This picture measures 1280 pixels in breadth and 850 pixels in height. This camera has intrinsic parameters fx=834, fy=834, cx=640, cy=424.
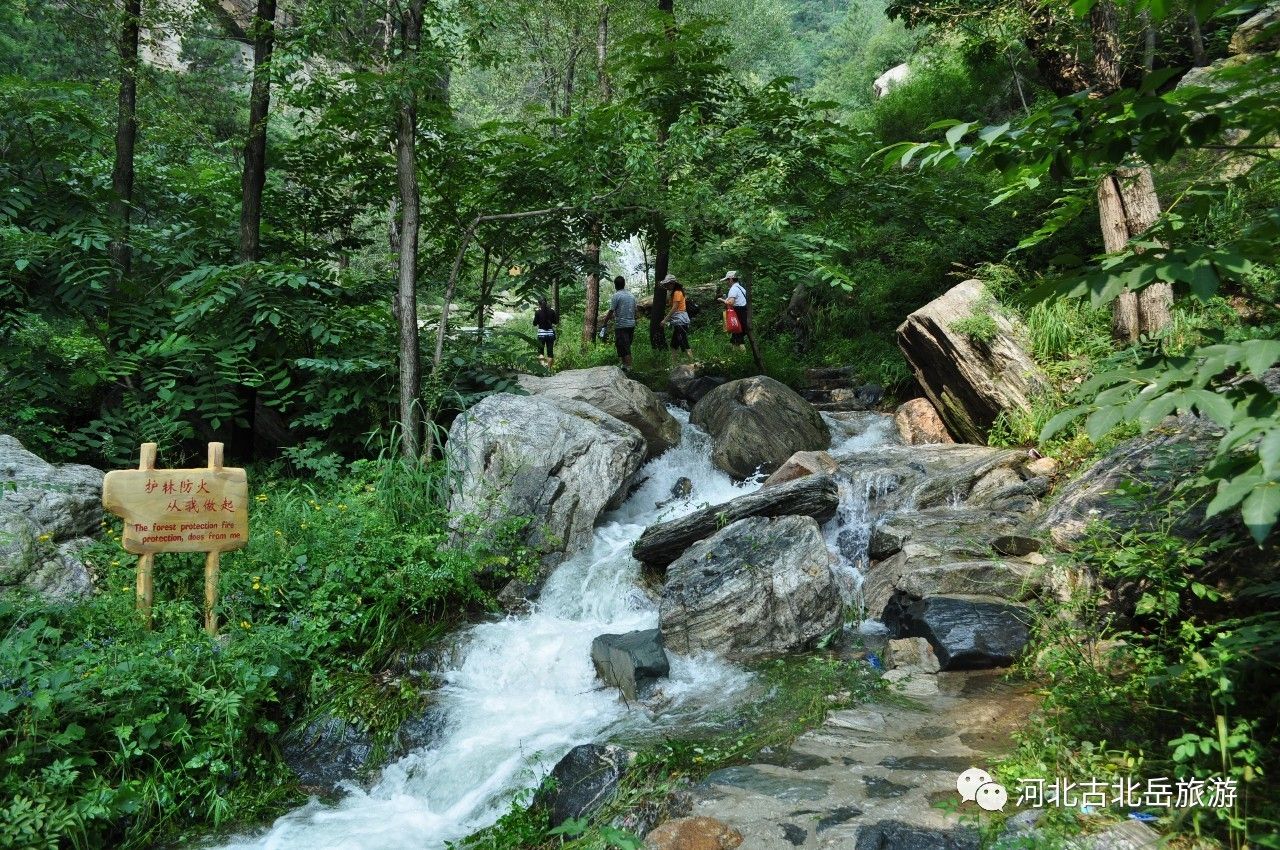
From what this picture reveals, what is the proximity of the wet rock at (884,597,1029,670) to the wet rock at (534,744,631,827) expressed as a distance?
2.69 metres

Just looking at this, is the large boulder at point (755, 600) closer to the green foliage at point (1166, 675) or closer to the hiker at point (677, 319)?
the green foliage at point (1166, 675)

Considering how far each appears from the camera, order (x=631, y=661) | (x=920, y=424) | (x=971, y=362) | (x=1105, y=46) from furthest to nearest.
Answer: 1. (x=920, y=424)
2. (x=971, y=362)
3. (x=1105, y=46)
4. (x=631, y=661)

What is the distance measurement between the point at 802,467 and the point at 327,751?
19.9ft

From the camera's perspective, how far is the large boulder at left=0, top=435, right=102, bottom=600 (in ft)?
20.5

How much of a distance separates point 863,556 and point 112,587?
6.76 m

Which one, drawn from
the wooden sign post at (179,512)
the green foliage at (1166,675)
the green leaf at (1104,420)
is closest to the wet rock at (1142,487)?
the green foliage at (1166,675)

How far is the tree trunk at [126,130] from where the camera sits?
8.89m

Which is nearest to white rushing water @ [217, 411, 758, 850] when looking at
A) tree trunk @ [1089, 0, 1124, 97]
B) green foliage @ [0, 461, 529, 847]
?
green foliage @ [0, 461, 529, 847]

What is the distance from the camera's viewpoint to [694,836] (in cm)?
402

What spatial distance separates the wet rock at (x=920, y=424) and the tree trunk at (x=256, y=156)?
892 cm

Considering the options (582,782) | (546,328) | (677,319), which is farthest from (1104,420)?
(546,328)

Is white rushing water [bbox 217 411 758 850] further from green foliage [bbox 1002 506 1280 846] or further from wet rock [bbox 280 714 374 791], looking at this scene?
green foliage [bbox 1002 506 1280 846]

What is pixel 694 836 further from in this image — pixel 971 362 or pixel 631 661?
pixel 971 362

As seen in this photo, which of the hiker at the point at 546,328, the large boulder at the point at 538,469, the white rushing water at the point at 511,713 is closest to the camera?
the white rushing water at the point at 511,713
